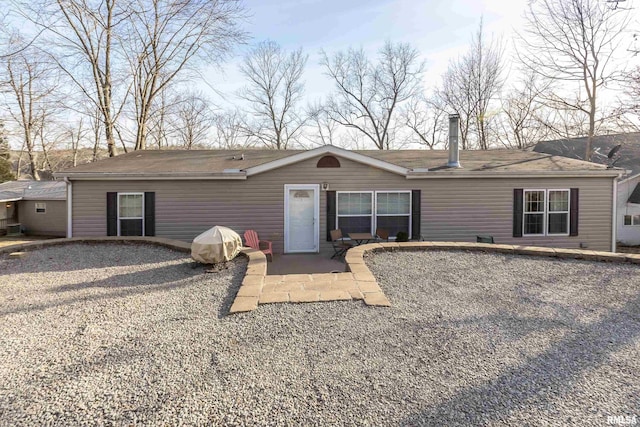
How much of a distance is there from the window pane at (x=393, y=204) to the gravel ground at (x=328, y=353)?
480 centimetres

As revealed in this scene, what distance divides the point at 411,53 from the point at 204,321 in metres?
29.0

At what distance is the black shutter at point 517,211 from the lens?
1002cm

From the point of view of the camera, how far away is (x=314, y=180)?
962 centimetres

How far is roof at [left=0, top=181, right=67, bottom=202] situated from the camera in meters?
19.3

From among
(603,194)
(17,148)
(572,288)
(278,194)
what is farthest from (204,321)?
(17,148)

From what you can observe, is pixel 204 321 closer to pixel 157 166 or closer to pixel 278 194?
pixel 278 194

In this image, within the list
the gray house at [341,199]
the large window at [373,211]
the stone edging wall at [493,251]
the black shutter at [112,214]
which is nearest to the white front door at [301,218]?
the gray house at [341,199]

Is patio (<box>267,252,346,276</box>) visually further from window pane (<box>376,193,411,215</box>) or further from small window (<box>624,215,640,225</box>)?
small window (<box>624,215,640,225</box>)

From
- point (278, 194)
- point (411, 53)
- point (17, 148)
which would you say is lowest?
point (278, 194)

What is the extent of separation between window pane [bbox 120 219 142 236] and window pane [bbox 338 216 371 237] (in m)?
5.47

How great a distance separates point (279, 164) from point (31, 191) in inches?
755

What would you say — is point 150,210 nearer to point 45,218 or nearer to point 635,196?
point 45,218

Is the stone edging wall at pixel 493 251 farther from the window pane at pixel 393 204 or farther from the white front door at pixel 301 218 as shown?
the white front door at pixel 301 218

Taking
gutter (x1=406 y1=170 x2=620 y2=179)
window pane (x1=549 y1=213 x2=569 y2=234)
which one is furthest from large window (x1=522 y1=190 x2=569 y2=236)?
gutter (x1=406 y1=170 x2=620 y2=179)
